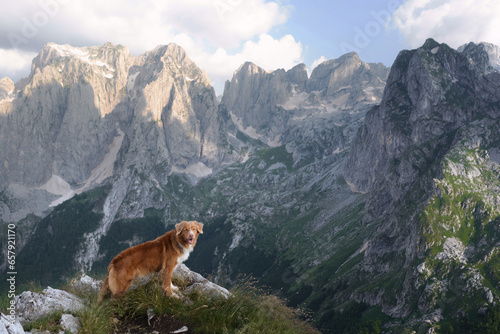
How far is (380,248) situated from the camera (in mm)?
152750

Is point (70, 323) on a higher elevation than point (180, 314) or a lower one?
higher

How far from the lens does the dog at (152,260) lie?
33.7 ft

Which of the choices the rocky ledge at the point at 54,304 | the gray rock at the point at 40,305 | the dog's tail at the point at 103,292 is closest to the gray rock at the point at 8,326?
the rocky ledge at the point at 54,304

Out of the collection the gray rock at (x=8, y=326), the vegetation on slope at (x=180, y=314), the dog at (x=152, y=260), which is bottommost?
the vegetation on slope at (x=180, y=314)

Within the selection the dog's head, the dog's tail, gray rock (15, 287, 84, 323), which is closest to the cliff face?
the dog's head

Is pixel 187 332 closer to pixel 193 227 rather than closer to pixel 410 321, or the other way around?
pixel 193 227

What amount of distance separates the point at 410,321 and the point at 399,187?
9752 centimetres

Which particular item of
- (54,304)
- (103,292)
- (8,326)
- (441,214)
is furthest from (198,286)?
(441,214)

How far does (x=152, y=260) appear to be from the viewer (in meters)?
11.3

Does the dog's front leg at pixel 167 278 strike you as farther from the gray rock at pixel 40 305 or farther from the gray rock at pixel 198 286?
the gray rock at pixel 40 305

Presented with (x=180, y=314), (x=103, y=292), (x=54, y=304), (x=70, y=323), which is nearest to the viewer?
(x=70, y=323)

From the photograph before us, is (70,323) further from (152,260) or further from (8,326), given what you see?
(152,260)

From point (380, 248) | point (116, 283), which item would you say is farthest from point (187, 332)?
point (380, 248)

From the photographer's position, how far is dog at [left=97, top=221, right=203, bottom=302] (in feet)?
33.7
